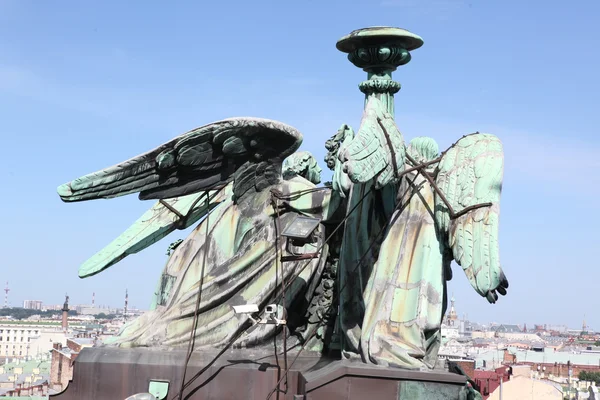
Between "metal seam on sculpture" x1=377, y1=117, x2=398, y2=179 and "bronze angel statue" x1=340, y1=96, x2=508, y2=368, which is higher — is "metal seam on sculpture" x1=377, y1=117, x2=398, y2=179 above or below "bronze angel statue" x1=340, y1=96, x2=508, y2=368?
above

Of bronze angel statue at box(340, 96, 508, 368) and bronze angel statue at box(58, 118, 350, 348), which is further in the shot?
bronze angel statue at box(58, 118, 350, 348)

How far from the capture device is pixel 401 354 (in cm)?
1107

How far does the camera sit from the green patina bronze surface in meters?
11.3

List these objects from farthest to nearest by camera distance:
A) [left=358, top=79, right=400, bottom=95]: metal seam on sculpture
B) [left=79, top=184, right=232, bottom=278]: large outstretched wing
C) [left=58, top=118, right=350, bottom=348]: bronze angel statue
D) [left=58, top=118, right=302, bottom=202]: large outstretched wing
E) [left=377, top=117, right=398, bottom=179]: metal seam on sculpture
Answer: [left=79, top=184, right=232, bottom=278]: large outstretched wing → [left=58, top=118, right=350, bottom=348]: bronze angel statue → [left=58, top=118, right=302, bottom=202]: large outstretched wing → [left=358, top=79, right=400, bottom=95]: metal seam on sculpture → [left=377, top=117, right=398, bottom=179]: metal seam on sculpture

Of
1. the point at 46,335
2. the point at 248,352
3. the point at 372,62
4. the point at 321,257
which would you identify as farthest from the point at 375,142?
the point at 46,335

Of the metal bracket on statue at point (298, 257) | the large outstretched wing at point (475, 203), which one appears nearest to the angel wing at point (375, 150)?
the large outstretched wing at point (475, 203)

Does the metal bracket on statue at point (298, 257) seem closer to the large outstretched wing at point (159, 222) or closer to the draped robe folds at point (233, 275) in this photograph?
the draped robe folds at point (233, 275)

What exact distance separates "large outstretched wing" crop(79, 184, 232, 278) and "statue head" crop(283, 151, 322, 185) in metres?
0.77

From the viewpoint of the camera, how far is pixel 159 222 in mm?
14156

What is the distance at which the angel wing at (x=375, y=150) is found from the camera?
10.9m

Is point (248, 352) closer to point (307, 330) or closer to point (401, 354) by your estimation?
point (307, 330)

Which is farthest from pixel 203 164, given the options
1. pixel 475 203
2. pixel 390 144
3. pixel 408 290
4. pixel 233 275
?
pixel 475 203

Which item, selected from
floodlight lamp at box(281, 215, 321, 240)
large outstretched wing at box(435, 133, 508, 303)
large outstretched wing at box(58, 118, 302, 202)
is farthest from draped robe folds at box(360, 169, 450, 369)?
large outstretched wing at box(58, 118, 302, 202)

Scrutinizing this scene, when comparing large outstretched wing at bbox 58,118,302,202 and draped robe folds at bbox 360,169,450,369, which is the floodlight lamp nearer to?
draped robe folds at bbox 360,169,450,369
